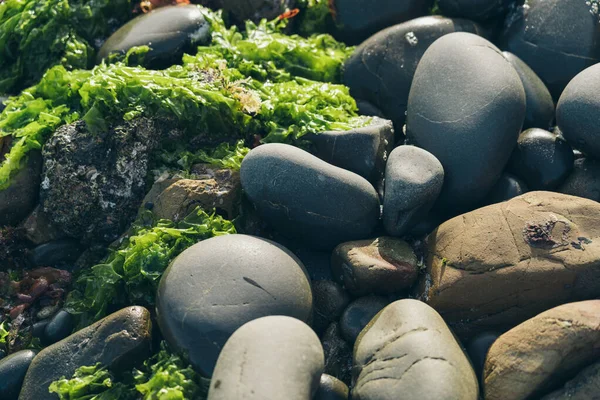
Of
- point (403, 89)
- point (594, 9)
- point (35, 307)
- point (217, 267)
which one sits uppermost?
point (594, 9)

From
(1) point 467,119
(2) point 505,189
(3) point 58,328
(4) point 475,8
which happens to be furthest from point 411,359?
(4) point 475,8

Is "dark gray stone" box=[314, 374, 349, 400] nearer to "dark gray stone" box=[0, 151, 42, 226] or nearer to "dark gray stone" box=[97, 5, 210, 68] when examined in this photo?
"dark gray stone" box=[0, 151, 42, 226]

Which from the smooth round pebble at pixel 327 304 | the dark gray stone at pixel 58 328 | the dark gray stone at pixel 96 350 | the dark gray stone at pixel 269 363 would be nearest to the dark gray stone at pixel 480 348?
the smooth round pebble at pixel 327 304

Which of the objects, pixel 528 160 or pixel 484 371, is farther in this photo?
pixel 528 160

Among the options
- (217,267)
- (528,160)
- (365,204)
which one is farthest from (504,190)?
(217,267)

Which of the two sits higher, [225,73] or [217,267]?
[225,73]

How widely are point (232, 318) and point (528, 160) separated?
2.81m

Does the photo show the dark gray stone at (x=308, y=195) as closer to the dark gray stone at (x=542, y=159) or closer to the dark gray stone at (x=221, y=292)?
the dark gray stone at (x=221, y=292)

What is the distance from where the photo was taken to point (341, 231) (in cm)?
480

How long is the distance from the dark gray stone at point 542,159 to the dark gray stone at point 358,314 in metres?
1.68

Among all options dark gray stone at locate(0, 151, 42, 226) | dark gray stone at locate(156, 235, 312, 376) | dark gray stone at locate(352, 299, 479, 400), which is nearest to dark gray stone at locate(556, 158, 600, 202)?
dark gray stone at locate(352, 299, 479, 400)

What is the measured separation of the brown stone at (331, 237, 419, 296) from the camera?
447cm

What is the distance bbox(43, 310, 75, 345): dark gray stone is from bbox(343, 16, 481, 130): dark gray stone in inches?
131

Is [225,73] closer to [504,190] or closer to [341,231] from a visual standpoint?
[341,231]
